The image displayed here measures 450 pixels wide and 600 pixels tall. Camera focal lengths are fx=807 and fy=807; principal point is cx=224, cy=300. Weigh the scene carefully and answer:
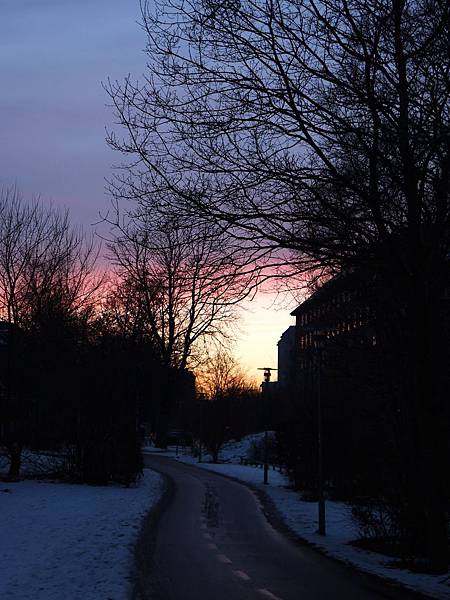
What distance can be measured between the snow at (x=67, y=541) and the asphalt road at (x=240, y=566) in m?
0.72

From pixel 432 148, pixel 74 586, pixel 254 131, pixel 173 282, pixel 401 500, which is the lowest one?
pixel 74 586

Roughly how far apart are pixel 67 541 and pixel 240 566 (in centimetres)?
402

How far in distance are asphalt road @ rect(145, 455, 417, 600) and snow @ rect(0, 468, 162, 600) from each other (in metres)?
0.72

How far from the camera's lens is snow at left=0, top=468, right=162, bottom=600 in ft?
36.2

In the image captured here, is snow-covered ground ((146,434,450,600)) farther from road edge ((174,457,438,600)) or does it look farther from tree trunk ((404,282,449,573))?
tree trunk ((404,282,449,573))

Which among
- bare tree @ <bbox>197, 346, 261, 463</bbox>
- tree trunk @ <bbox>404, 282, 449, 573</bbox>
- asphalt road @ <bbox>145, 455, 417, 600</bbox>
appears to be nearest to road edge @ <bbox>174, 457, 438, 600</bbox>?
asphalt road @ <bbox>145, 455, 417, 600</bbox>

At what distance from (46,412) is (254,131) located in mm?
23740

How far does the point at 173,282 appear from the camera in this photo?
13453 mm

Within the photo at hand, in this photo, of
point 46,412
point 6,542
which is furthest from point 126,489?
point 6,542

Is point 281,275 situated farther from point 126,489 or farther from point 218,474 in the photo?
point 218,474

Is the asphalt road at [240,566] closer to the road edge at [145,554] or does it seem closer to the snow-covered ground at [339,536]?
the road edge at [145,554]

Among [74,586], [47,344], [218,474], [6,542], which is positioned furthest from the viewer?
[218,474]

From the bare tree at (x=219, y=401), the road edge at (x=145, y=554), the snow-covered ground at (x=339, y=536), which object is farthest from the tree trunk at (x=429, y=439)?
the bare tree at (x=219, y=401)

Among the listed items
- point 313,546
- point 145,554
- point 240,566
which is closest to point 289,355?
point 313,546
